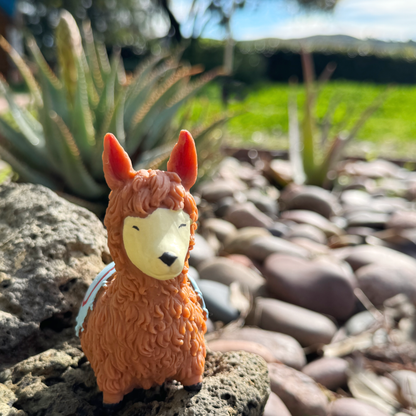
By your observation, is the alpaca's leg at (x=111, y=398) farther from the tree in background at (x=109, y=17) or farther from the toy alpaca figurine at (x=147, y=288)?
the tree in background at (x=109, y=17)

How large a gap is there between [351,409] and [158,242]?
3.17 ft

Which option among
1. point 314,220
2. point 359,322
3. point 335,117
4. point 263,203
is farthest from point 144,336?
point 335,117

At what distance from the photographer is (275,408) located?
1264mm

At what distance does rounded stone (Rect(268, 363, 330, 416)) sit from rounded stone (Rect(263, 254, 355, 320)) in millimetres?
599

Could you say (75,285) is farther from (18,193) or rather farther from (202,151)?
(202,151)

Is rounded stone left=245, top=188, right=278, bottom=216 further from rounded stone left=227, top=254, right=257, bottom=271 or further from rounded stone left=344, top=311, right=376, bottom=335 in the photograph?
rounded stone left=344, top=311, right=376, bottom=335

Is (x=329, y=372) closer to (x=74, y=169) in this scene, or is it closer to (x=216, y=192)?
(x=74, y=169)

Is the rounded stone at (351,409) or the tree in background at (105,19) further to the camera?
the tree in background at (105,19)

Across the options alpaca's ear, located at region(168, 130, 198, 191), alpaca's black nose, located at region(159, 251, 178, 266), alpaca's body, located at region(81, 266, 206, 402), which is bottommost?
alpaca's body, located at region(81, 266, 206, 402)

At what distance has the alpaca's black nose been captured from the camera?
86 cm

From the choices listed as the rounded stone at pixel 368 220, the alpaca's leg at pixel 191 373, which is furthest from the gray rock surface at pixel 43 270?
the rounded stone at pixel 368 220

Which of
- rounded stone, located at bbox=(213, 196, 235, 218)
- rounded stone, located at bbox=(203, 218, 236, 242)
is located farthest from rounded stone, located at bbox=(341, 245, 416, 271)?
rounded stone, located at bbox=(213, 196, 235, 218)

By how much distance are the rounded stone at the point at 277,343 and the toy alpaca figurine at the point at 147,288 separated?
1.98 ft

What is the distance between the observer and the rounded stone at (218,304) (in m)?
1.83
